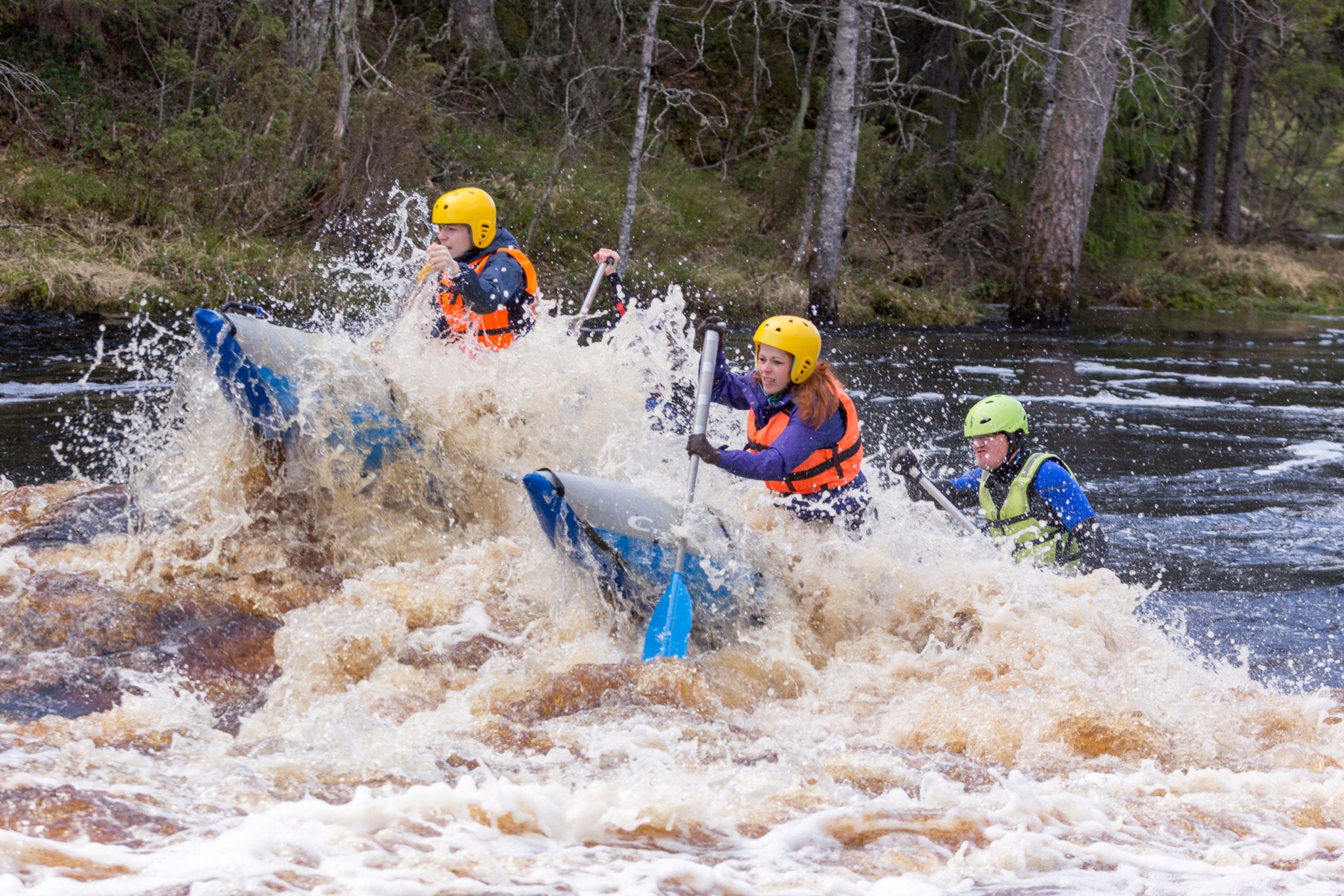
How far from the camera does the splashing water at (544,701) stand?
366 centimetres

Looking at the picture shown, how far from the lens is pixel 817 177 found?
20.0m

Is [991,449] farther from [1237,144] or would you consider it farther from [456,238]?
[1237,144]

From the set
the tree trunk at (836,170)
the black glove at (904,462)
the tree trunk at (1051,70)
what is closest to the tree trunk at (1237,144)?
the tree trunk at (1051,70)

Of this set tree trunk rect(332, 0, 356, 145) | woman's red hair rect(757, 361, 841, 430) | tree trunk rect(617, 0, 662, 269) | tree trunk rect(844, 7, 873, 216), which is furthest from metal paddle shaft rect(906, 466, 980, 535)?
tree trunk rect(332, 0, 356, 145)

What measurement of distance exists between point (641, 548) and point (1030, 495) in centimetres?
219

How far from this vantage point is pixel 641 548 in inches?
227

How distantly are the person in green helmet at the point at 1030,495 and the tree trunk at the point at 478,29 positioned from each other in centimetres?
1673

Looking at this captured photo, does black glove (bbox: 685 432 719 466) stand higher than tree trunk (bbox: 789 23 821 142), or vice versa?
tree trunk (bbox: 789 23 821 142)

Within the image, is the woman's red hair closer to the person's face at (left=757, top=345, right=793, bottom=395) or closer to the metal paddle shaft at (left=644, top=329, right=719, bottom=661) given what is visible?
the person's face at (left=757, top=345, right=793, bottom=395)

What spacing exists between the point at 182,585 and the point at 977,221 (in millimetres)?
17996

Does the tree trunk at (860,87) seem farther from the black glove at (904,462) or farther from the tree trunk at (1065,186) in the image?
the black glove at (904,462)

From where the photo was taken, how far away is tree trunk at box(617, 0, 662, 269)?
15383 millimetres

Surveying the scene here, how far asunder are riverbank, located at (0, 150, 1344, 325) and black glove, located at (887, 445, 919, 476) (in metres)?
4.45

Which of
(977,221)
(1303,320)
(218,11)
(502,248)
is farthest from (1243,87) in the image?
(502,248)
